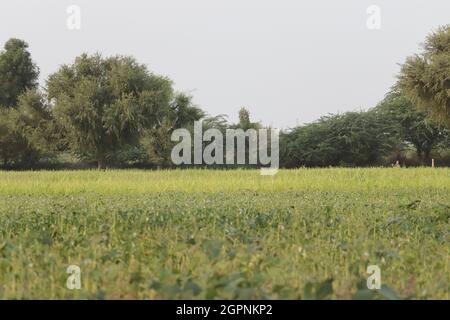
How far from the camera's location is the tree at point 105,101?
157 feet

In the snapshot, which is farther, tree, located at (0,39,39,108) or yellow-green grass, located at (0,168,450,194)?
tree, located at (0,39,39,108)

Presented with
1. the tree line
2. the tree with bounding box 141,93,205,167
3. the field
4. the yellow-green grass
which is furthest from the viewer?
the tree with bounding box 141,93,205,167

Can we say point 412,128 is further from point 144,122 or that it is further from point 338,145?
point 144,122

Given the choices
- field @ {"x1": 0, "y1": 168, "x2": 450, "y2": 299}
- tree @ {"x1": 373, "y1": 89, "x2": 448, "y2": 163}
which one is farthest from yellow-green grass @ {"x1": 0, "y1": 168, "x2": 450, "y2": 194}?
tree @ {"x1": 373, "y1": 89, "x2": 448, "y2": 163}

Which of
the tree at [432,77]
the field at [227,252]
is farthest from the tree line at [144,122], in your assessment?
the field at [227,252]

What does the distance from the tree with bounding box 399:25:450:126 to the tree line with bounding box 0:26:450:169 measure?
0.22 ft

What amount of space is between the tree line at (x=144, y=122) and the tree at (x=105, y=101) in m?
0.08

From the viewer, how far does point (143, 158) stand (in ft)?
201

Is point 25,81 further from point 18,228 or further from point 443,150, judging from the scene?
point 18,228

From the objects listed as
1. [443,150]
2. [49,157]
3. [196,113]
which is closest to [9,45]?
[49,157]

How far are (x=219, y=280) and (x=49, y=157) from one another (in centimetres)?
6211

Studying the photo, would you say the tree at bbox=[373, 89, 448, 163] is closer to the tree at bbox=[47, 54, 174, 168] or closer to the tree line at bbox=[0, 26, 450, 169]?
the tree line at bbox=[0, 26, 450, 169]

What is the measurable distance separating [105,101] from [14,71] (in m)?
19.2

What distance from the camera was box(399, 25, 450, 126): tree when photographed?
122 ft
